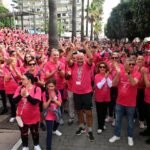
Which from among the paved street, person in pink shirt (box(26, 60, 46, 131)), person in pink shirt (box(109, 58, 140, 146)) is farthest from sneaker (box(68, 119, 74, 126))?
person in pink shirt (box(109, 58, 140, 146))

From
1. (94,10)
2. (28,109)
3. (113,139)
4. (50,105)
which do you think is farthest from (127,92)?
(94,10)

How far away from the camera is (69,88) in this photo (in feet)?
27.8

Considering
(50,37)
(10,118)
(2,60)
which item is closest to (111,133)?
(10,118)

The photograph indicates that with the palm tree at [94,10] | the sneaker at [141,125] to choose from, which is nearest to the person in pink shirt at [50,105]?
the sneaker at [141,125]

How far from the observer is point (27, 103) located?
20.9 ft

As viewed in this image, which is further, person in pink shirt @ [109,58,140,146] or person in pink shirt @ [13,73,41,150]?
person in pink shirt @ [109,58,140,146]

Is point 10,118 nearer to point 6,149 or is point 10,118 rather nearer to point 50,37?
point 6,149

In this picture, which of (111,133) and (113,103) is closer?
(111,133)

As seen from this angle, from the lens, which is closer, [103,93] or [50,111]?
[50,111]

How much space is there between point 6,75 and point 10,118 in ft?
3.87

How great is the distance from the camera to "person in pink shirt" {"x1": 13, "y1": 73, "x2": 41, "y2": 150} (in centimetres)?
627

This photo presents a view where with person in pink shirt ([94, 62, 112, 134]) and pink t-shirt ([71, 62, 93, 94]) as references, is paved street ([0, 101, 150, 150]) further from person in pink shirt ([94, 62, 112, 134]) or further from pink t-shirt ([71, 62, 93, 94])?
pink t-shirt ([71, 62, 93, 94])

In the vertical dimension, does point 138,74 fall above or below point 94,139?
above

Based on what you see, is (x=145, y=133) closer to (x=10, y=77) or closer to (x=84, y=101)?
(x=84, y=101)
